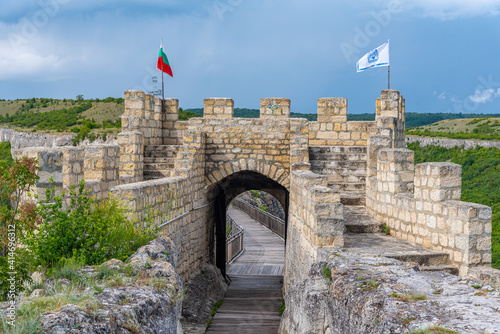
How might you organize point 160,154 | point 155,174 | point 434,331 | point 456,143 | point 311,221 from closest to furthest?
1. point 434,331
2. point 311,221
3. point 155,174
4. point 160,154
5. point 456,143

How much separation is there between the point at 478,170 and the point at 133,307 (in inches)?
1259

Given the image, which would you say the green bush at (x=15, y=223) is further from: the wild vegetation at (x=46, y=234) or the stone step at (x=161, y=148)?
the stone step at (x=161, y=148)

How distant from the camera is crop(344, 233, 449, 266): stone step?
7094 millimetres

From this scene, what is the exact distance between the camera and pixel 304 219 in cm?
884

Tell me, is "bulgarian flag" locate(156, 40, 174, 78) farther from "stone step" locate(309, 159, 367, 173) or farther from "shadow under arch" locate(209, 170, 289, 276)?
"stone step" locate(309, 159, 367, 173)

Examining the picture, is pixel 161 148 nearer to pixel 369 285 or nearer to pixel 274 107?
pixel 274 107

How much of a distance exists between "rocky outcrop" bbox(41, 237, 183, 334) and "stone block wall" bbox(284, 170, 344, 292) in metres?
2.94

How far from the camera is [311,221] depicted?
8.06 meters

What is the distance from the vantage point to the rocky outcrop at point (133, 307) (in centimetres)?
319

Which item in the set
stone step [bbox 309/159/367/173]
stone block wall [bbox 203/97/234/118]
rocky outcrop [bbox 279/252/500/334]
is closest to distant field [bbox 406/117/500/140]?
stone step [bbox 309/159/367/173]

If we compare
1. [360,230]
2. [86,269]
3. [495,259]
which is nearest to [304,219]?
[360,230]

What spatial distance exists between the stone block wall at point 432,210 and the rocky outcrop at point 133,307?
4090 mm

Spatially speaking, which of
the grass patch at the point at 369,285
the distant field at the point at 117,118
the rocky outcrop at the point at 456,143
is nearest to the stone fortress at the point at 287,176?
the grass patch at the point at 369,285

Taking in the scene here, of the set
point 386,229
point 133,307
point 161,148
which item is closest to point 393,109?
point 386,229
